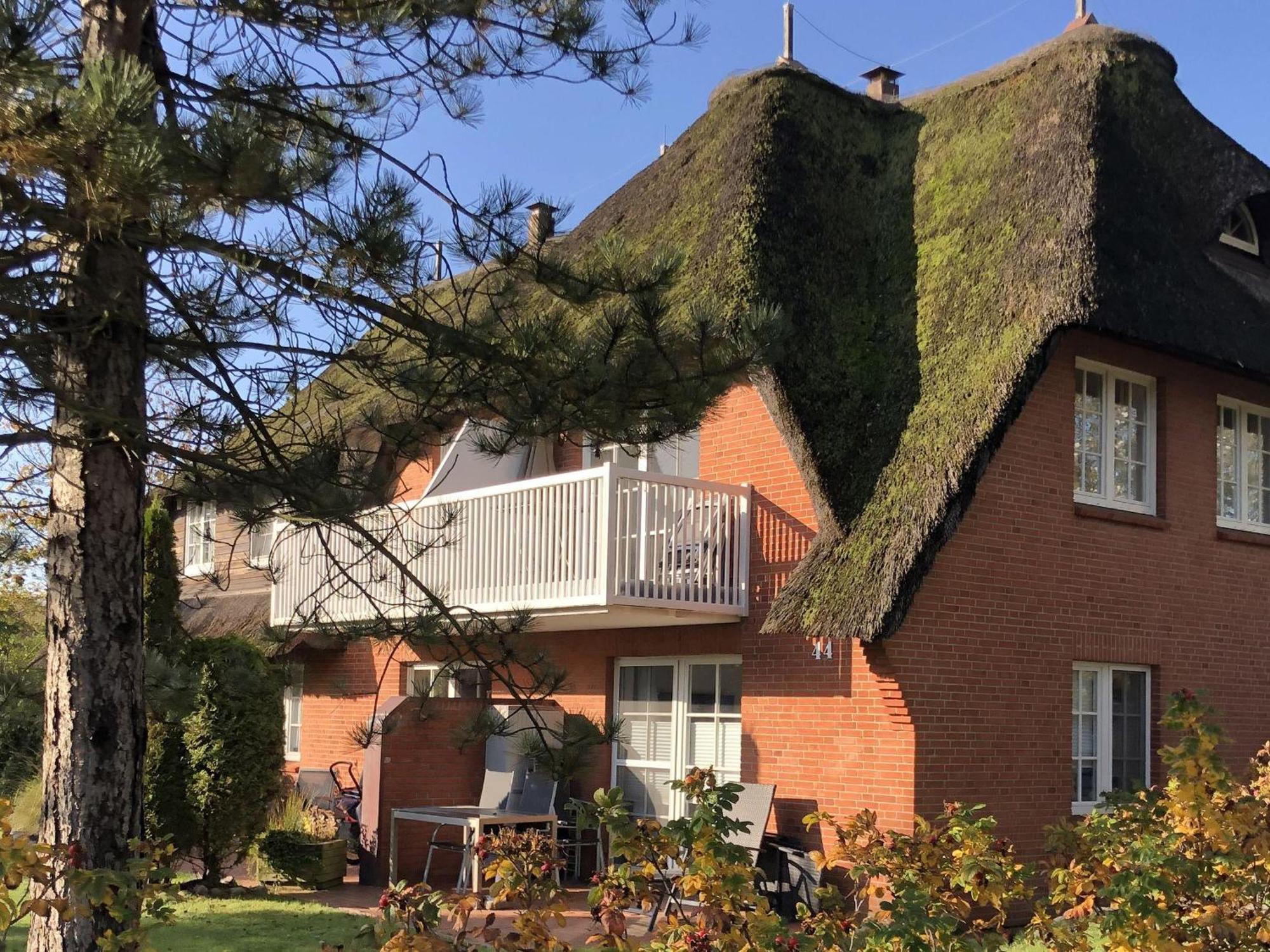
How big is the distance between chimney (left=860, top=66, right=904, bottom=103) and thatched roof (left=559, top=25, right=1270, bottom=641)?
1.67 m

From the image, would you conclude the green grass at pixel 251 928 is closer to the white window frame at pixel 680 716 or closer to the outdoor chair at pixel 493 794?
the outdoor chair at pixel 493 794

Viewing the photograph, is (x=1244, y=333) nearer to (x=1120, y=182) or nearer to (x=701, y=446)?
(x=1120, y=182)

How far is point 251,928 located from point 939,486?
608 cm

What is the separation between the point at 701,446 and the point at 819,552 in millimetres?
A: 2077

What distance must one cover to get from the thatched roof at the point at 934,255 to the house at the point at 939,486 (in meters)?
0.03

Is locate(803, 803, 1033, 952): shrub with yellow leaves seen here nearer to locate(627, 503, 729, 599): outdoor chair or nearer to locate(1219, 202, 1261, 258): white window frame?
locate(627, 503, 729, 599): outdoor chair

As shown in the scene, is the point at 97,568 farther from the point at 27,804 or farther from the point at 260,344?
the point at 27,804

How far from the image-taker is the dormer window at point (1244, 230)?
48.5ft

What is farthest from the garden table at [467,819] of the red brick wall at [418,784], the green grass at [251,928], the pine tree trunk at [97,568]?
the pine tree trunk at [97,568]

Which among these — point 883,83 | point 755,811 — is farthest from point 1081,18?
point 755,811

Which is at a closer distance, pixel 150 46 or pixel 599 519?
pixel 150 46

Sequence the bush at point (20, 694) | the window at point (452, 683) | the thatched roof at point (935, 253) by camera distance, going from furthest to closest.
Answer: the window at point (452, 683), the thatched roof at point (935, 253), the bush at point (20, 694)

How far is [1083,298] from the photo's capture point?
10961 millimetres

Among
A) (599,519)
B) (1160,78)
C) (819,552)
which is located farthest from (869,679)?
(1160,78)
